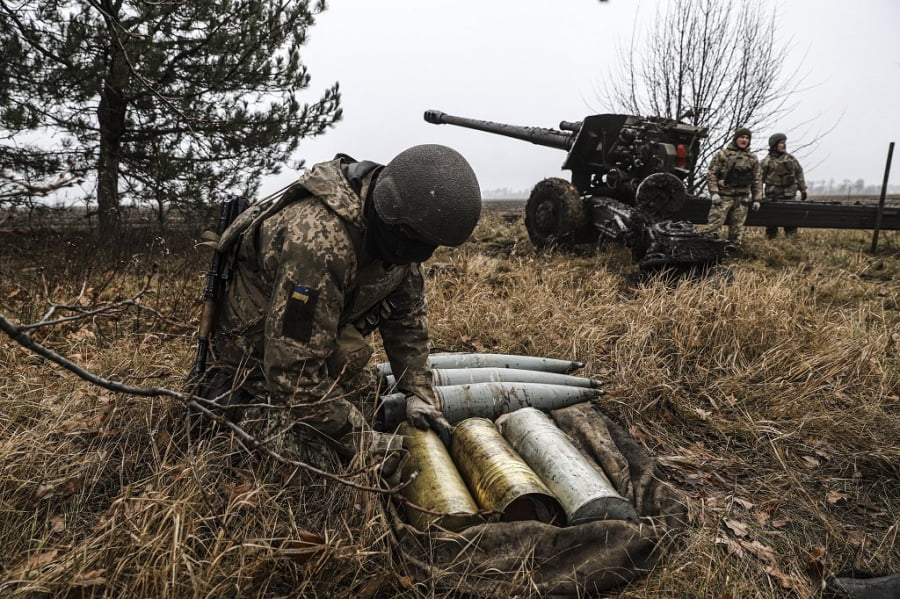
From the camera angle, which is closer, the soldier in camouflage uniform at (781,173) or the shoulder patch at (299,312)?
the shoulder patch at (299,312)

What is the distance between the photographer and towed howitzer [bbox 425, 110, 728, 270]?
7.54 metres

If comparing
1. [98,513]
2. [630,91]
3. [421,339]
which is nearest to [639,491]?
[421,339]

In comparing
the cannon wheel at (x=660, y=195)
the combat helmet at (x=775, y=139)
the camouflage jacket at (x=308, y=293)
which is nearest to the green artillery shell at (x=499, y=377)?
the camouflage jacket at (x=308, y=293)

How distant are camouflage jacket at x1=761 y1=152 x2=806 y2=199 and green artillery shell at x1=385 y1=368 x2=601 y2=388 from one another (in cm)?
987

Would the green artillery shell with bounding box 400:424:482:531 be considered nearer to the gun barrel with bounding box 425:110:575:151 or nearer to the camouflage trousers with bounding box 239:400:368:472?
the camouflage trousers with bounding box 239:400:368:472

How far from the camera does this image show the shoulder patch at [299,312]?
230 centimetres

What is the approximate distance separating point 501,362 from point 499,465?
1546 millimetres

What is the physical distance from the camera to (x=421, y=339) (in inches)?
122

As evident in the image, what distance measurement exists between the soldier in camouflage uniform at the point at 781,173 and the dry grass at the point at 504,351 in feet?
19.3

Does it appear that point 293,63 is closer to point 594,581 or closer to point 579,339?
point 579,339

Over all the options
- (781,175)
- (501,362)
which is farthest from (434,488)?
(781,175)

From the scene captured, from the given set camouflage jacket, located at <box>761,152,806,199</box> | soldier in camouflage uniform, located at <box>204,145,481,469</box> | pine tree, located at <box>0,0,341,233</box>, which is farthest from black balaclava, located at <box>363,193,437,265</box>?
camouflage jacket, located at <box>761,152,806,199</box>

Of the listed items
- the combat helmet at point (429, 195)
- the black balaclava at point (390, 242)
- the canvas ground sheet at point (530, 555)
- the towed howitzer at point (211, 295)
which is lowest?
the canvas ground sheet at point (530, 555)

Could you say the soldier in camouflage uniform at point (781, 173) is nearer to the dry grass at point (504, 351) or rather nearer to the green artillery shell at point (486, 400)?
the dry grass at point (504, 351)
